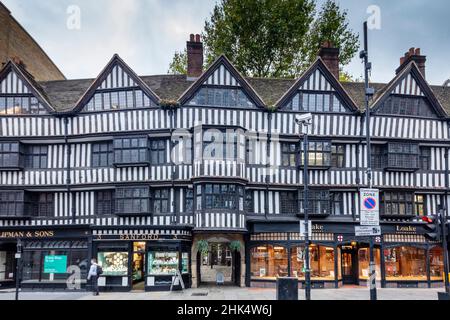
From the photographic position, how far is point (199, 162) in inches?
906

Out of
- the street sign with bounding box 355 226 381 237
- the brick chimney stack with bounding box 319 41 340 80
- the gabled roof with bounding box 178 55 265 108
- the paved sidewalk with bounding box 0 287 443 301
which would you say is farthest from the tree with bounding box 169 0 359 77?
the street sign with bounding box 355 226 381 237

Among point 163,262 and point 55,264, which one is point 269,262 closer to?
point 163,262

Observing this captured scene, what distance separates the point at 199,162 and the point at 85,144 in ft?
20.6

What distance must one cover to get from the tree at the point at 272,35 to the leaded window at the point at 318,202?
552 inches

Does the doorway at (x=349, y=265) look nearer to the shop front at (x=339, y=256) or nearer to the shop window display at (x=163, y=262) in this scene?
the shop front at (x=339, y=256)

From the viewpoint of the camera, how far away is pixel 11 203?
2402cm

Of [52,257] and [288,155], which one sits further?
[288,155]

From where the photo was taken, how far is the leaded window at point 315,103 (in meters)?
24.6

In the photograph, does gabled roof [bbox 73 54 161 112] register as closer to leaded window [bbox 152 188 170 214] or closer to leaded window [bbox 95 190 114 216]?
leaded window [bbox 95 190 114 216]

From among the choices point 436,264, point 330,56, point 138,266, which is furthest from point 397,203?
point 138,266

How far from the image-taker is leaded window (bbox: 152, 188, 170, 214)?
2386 cm

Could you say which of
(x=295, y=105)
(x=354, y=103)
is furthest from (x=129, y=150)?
(x=354, y=103)

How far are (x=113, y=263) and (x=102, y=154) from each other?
558 centimetres

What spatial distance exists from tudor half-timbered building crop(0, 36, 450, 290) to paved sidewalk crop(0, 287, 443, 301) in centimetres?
129
